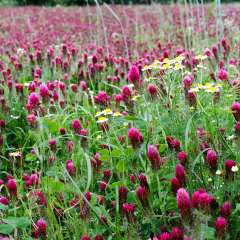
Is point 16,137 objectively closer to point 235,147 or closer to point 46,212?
point 46,212

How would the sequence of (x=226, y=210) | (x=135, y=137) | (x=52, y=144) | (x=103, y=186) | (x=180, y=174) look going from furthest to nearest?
(x=52, y=144) → (x=103, y=186) → (x=135, y=137) → (x=180, y=174) → (x=226, y=210)

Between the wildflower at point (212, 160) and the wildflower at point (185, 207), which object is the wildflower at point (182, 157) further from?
the wildflower at point (185, 207)

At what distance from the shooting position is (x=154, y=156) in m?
1.85

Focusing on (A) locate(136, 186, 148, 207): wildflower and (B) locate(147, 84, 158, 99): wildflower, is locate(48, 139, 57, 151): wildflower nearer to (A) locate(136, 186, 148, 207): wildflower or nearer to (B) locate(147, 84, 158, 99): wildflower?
(B) locate(147, 84, 158, 99): wildflower

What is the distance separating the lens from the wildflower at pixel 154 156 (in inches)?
72.5

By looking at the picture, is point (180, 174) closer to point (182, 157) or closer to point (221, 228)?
point (182, 157)

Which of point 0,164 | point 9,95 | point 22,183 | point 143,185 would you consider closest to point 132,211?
point 143,185

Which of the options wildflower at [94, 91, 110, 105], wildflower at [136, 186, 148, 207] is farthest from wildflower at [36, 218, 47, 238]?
wildflower at [94, 91, 110, 105]

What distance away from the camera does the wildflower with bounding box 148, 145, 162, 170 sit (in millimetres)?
1842

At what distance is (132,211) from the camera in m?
1.81

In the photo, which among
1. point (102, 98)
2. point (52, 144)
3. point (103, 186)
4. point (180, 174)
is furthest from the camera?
point (102, 98)

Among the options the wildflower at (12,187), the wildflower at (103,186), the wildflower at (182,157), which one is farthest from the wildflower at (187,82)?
the wildflower at (12,187)

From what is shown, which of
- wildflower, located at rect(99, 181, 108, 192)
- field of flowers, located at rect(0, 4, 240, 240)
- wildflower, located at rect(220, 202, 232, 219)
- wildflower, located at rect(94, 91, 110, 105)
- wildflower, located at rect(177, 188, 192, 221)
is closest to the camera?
wildflower, located at rect(177, 188, 192, 221)

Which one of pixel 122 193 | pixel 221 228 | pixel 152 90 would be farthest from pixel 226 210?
pixel 152 90
